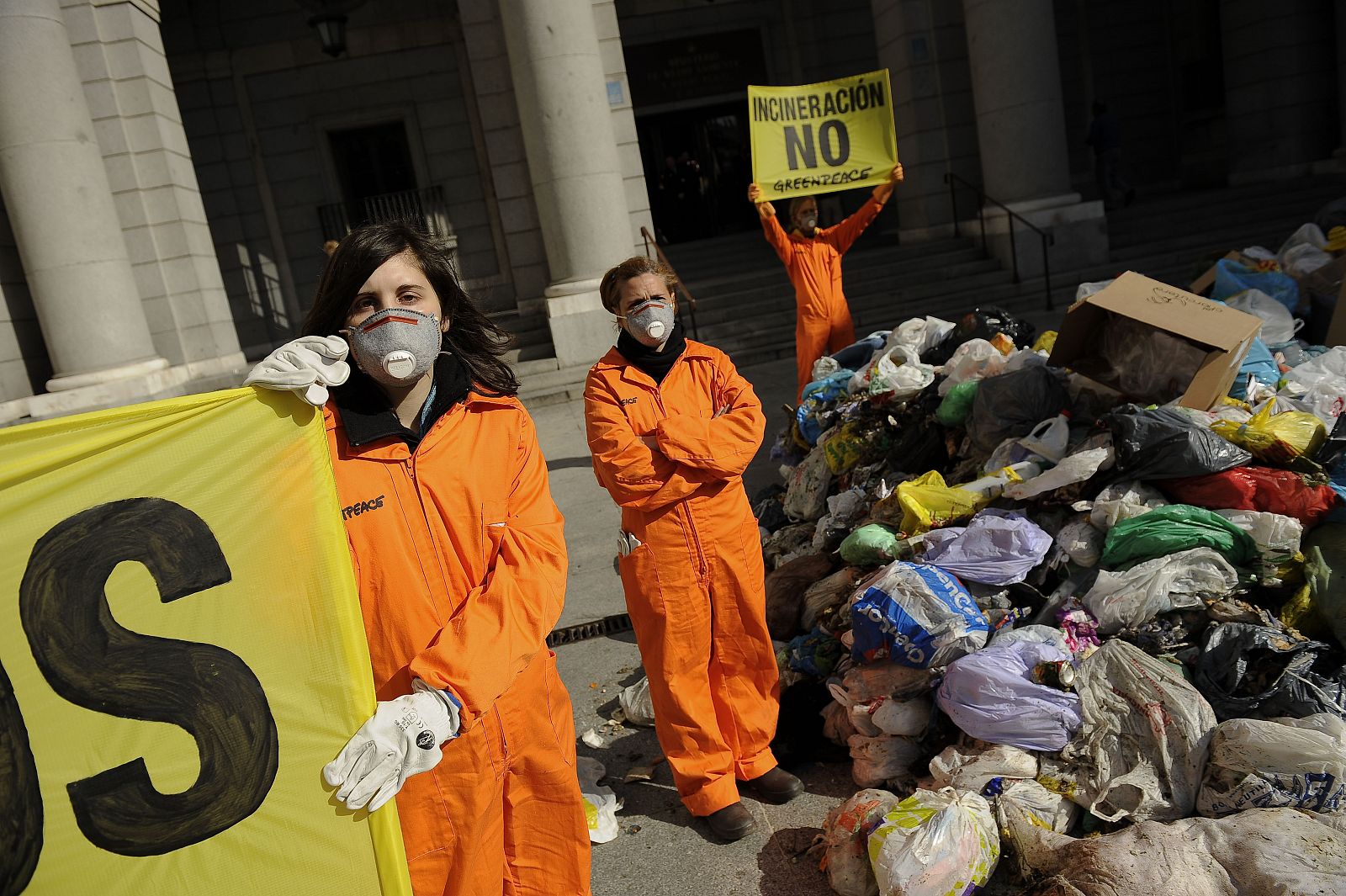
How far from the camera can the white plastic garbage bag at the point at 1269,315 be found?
5297mm

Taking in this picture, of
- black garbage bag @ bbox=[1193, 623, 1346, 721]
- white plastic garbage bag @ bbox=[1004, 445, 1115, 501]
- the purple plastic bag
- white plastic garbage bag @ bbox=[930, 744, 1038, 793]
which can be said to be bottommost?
white plastic garbage bag @ bbox=[930, 744, 1038, 793]

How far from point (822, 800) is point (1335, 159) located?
602 inches

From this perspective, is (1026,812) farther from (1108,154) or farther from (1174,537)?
(1108,154)

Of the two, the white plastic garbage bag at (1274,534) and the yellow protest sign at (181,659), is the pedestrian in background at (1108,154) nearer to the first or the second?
the white plastic garbage bag at (1274,534)

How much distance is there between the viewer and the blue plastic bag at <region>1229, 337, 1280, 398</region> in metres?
4.65

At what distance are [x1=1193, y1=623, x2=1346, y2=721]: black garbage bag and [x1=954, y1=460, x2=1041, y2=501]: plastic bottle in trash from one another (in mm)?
1204

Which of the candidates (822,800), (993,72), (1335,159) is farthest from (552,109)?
(1335,159)

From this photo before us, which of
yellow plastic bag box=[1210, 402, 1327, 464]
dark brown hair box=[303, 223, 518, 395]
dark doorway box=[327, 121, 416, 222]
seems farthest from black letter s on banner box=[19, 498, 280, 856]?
dark doorway box=[327, 121, 416, 222]

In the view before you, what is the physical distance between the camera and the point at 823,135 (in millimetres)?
7375

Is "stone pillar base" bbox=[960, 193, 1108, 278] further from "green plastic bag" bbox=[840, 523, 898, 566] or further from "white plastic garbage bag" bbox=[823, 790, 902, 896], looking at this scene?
"white plastic garbage bag" bbox=[823, 790, 902, 896]

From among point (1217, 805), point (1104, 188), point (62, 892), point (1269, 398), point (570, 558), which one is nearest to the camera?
point (62, 892)

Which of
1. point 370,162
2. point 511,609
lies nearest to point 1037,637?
point 511,609

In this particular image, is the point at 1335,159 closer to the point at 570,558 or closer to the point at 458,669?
the point at 570,558

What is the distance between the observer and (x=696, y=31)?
15805 millimetres
